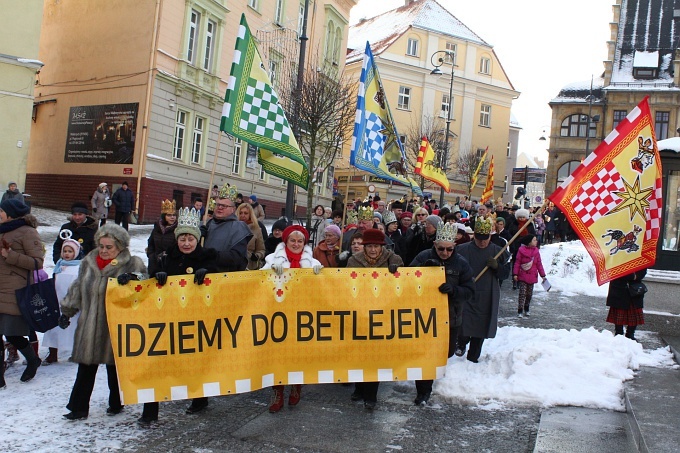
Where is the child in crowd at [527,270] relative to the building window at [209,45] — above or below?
below

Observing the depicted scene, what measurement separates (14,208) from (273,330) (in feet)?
9.32

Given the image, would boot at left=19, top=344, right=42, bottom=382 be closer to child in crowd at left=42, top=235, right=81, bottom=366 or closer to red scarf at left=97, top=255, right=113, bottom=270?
child in crowd at left=42, top=235, right=81, bottom=366

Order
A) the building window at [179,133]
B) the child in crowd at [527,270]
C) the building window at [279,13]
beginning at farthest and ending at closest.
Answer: the building window at [279,13]
the building window at [179,133]
the child in crowd at [527,270]

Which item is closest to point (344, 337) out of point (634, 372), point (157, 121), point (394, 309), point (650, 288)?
point (394, 309)

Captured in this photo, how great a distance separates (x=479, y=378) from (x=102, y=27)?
2449 centimetres

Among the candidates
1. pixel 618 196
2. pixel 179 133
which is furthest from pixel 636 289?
pixel 179 133

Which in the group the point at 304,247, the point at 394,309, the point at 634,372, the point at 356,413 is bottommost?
the point at 356,413

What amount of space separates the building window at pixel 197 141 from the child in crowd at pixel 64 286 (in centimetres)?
2041

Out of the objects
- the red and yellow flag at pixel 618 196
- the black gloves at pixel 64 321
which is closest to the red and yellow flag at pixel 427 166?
the red and yellow flag at pixel 618 196

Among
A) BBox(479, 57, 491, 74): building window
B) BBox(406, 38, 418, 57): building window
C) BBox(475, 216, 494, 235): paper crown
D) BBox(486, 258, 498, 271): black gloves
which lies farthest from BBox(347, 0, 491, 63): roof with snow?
BBox(486, 258, 498, 271): black gloves

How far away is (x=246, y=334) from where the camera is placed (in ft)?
19.6

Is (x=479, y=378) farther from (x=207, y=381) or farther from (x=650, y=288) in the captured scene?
(x=650, y=288)

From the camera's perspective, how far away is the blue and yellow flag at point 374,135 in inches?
372

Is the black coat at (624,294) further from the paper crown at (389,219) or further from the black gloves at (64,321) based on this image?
the black gloves at (64,321)
